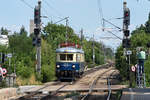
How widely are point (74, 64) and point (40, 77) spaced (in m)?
3.05

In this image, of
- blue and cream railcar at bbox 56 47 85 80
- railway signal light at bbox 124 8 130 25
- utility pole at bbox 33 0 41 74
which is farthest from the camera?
blue and cream railcar at bbox 56 47 85 80

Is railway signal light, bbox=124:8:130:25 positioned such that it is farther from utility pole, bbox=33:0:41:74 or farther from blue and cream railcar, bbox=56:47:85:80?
blue and cream railcar, bbox=56:47:85:80

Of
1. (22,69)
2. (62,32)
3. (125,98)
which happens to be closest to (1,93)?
(125,98)

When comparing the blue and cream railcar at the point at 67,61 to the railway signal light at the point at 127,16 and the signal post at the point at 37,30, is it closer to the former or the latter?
the signal post at the point at 37,30

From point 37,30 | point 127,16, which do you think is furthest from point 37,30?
point 127,16

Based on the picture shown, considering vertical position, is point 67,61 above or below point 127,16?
below

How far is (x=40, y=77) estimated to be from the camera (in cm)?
2939

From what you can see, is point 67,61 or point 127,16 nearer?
point 127,16

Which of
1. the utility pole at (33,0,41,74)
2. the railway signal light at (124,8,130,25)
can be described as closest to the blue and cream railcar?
the utility pole at (33,0,41,74)

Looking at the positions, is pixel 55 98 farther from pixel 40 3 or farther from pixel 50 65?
pixel 50 65

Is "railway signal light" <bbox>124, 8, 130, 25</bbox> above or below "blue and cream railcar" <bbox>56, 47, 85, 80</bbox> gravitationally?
above

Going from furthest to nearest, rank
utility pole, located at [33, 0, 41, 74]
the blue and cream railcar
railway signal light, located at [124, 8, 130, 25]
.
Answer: the blue and cream railcar < railway signal light, located at [124, 8, 130, 25] < utility pole, located at [33, 0, 41, 74]

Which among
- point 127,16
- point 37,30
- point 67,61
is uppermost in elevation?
point 127,16

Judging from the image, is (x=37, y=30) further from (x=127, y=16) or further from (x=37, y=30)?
(x=127, y=16)
